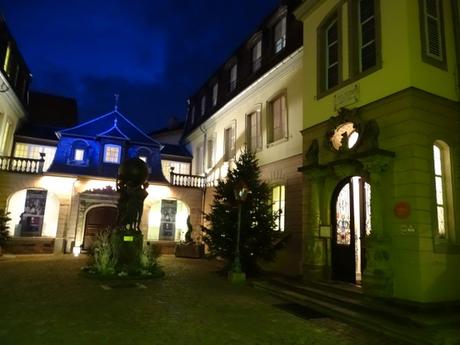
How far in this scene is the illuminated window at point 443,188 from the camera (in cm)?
817

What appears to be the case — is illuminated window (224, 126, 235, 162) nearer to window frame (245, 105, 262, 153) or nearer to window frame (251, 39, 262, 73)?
window frame (245, 105, 262, 153)

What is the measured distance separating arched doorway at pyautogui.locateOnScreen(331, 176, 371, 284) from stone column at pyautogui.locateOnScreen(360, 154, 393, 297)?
3.61 feet

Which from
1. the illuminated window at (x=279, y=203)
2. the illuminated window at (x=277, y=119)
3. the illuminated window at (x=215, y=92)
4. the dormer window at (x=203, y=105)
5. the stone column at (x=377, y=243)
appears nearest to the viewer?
the stone column at (x=377, y=243)

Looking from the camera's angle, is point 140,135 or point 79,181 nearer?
point 79,181

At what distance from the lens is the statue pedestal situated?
39.4 ft

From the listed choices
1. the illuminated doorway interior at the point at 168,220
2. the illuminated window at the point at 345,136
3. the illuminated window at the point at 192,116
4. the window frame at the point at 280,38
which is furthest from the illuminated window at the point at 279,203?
the illuminated window at the point at 192,116

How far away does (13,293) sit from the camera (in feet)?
27.1

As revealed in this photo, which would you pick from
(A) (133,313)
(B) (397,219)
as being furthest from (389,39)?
(A) (133,313)

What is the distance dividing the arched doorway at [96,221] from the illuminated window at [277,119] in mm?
10133

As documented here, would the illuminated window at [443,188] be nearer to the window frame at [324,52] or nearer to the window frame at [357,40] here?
the window frame at [357,40]

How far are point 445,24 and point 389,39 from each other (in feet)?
5.93

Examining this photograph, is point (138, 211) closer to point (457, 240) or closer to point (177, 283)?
point (177, 283)

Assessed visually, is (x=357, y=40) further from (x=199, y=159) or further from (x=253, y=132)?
(x=199, y=159)

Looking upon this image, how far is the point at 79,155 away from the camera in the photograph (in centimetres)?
2020
